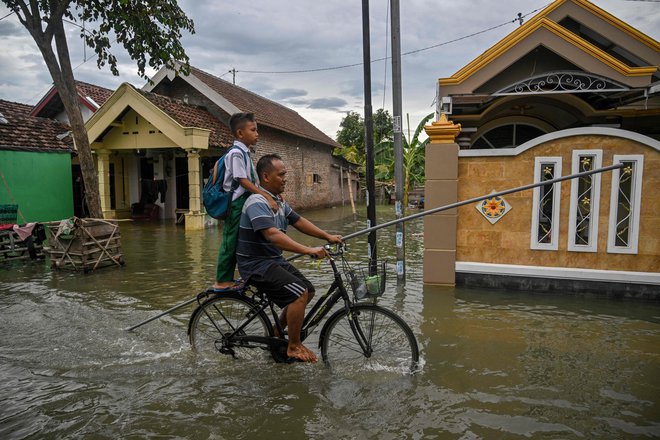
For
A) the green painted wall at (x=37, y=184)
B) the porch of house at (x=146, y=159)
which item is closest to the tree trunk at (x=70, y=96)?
the green painted wall at (x=37, y=184)

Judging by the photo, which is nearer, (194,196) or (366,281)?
(366,281)

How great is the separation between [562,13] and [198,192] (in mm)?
10715

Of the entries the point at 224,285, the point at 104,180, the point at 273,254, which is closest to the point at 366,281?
the point at 273,254

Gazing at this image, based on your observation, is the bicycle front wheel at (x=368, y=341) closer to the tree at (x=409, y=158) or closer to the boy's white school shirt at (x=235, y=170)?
the boy's white school shirt at (x=235, y=170)

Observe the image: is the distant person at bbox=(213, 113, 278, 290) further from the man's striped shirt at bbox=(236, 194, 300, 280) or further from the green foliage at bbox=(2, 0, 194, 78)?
the green foliage at bbox=(2, 0, 194, 78)

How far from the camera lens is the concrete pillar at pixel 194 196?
14180 millimetres

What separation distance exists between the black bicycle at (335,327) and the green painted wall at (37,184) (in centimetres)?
1031

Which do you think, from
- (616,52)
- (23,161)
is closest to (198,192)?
(23,161)

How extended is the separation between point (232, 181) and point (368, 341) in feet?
5.96

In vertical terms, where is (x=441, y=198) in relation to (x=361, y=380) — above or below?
above

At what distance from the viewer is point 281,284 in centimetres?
362

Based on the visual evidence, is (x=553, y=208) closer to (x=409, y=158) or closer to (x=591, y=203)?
(x=591, y=203)

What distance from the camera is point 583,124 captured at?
10.3 m

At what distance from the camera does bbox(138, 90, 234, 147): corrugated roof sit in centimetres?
1430
